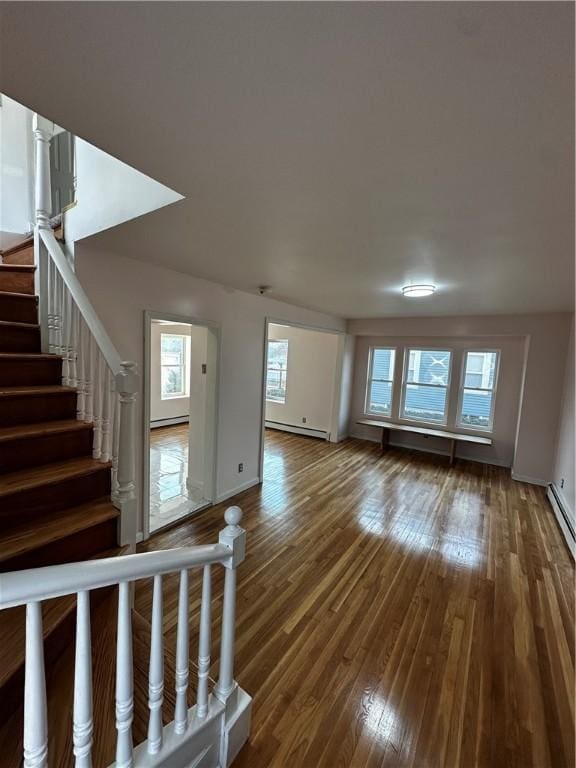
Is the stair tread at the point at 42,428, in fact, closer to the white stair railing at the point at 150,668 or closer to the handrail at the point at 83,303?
the handrail at the point at 83,303

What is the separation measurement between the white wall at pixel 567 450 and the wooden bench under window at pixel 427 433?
1.14 metres

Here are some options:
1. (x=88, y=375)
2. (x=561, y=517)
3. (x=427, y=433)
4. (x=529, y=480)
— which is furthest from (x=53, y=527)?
A: (x=529, y=480)

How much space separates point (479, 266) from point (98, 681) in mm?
3245

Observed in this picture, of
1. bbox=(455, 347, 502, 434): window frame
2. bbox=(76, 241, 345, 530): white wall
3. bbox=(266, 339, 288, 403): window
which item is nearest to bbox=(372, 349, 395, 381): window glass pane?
bbox=(455, 347, 502, 434): window frame

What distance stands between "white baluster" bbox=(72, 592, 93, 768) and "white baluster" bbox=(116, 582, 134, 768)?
0.08m

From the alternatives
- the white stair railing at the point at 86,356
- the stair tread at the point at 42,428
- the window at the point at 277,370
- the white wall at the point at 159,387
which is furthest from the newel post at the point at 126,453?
the window at the point at 277,370

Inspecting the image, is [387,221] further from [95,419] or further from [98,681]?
[98,681]

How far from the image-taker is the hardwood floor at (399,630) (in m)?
1.45

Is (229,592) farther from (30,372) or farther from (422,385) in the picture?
(422,385)

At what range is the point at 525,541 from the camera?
315 cm

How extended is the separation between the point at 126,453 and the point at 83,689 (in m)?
1.21

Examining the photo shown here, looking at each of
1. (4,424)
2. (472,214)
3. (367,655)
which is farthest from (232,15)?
(367,655)

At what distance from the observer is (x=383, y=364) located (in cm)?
652

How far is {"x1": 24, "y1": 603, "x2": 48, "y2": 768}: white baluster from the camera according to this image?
696mm
